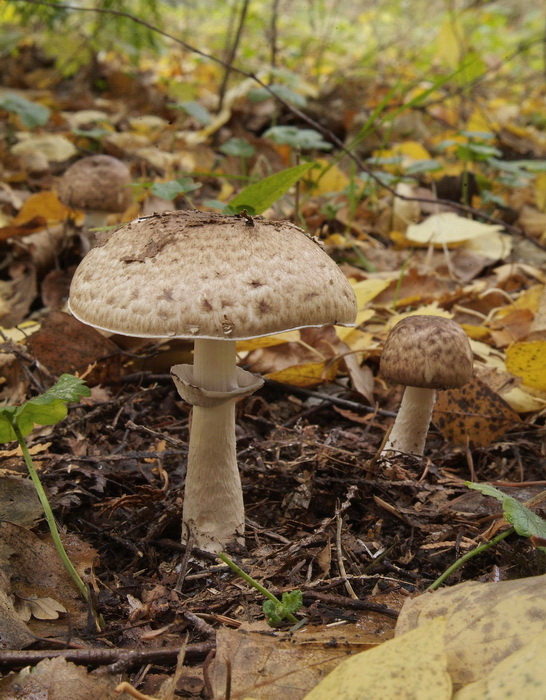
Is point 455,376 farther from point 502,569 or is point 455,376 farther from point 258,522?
point 258,522

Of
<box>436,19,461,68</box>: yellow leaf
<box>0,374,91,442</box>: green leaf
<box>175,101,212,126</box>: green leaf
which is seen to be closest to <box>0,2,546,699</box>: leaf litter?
<box>0,374,91,442</box>: green leaf

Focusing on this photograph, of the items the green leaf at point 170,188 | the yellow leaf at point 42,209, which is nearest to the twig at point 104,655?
the green leaf at point 170,188

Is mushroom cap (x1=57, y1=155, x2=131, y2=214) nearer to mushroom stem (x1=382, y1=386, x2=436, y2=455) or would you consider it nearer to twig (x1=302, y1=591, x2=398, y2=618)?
mushroom stem (x1=382, y1=386, x2=436, y2=455)

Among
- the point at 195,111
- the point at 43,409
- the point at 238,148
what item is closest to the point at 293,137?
the point at 238,148

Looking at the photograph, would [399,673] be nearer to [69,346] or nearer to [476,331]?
[69,346]

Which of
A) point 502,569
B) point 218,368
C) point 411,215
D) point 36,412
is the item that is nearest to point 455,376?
point 502,569

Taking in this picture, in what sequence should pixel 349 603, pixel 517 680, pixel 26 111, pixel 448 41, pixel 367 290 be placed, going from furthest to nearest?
1. pixel 448 41
2. pixel 26 111
3. pixel 367 290
4. pixel 349 603
5. pixel 517 680
